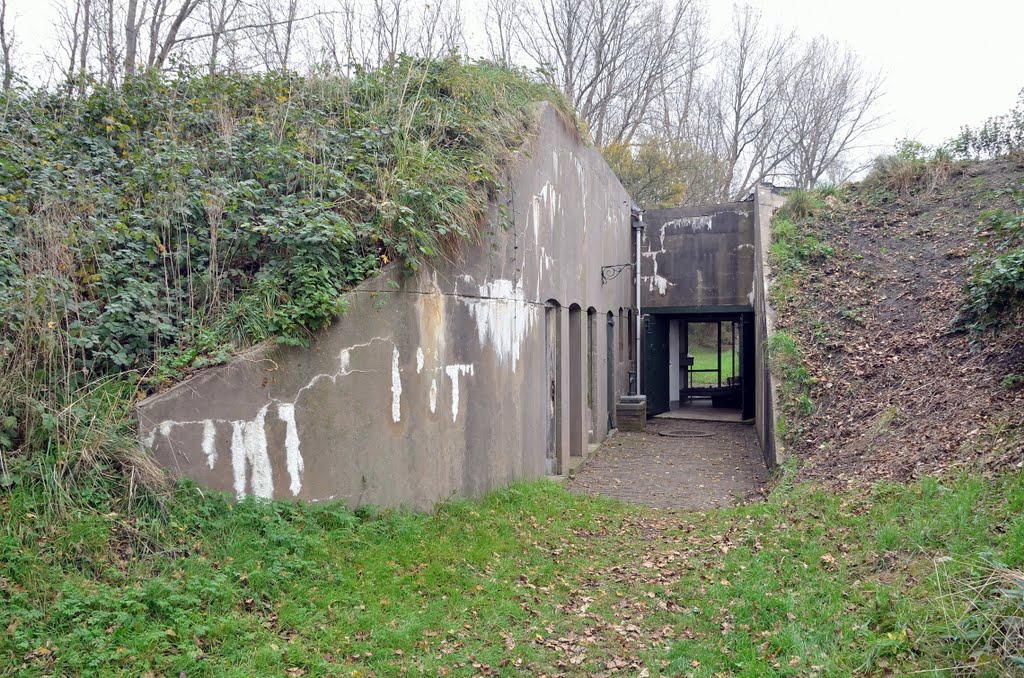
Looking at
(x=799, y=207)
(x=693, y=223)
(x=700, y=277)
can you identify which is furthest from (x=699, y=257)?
(x=799, y=207)

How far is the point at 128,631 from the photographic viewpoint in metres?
3.49

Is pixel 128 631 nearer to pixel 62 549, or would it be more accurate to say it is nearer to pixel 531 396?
pixel 62 549

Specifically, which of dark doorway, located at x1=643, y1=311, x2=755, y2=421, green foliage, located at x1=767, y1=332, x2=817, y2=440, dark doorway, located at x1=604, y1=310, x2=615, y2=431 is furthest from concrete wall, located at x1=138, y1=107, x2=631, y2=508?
dark doorway, located at x1=643, y1=311, x2=755, y2=421

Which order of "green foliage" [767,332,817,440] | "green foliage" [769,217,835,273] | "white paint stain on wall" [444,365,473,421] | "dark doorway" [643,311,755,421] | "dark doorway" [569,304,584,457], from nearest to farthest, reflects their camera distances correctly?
"white paint stain on wall" [444,365,473,421], "green foliage" [767,332,817,440], "dark doorway" [569,304,584,457], "green foliage" [769,217,835,273], "dark doorway" [643,311,755,421]

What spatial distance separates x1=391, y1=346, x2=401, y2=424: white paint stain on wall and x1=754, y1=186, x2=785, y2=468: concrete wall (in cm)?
522

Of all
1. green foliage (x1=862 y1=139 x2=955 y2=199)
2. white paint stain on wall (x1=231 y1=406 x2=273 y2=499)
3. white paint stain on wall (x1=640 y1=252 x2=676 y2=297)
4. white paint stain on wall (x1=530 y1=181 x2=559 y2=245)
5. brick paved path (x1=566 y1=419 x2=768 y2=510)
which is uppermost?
green foliage (x1=862 y1=139 x2=955 y2=199)

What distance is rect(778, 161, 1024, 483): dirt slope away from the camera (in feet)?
20.6

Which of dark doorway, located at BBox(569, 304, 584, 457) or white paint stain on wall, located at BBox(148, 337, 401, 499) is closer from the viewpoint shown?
white paint stain on wall, located at BBox(148, 337, 401, 499)

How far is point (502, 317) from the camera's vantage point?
24.9 feet

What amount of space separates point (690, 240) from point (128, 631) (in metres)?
14.0

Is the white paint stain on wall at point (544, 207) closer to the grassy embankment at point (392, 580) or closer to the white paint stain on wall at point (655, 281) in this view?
the grassy embankment at point (392, 580)

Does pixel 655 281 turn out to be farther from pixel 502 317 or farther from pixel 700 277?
pixel 502 317

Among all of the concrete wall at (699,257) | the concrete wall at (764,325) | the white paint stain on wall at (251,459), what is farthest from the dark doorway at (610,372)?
the white paint stain on wall at (251,459)

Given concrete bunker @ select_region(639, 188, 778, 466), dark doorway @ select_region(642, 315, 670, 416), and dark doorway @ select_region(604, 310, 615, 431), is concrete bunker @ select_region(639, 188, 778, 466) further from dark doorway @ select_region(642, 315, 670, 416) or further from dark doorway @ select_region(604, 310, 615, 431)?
dark doorway @ select_region(604, 310, 615, 431)
